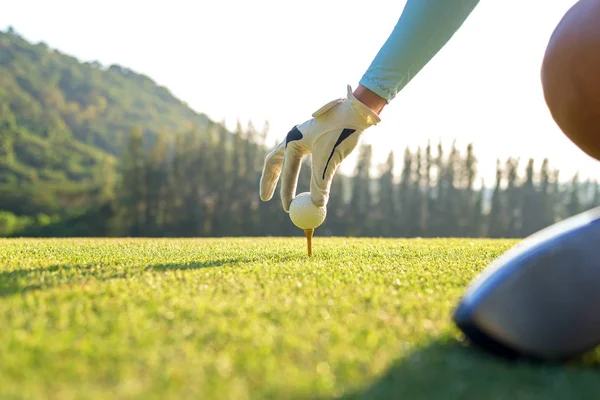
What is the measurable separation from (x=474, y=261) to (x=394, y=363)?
245cm

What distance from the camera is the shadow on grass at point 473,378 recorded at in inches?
50.1

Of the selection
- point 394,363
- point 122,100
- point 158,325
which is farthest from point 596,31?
point 122,100

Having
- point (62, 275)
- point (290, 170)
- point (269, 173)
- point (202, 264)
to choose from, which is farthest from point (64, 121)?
point (62, 275)

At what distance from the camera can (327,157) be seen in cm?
363

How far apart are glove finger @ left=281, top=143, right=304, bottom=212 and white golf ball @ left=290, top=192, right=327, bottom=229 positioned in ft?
0.42

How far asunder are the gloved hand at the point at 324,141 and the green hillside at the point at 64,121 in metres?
56.5

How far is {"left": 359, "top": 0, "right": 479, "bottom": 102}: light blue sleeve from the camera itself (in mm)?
2992

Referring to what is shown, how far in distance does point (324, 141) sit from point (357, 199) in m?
43.0

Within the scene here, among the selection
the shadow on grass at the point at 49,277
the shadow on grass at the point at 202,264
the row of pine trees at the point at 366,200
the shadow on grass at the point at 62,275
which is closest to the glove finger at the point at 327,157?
the shadow on grass at the point at 202,264

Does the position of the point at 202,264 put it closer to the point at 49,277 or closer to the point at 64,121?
the point at 49,277

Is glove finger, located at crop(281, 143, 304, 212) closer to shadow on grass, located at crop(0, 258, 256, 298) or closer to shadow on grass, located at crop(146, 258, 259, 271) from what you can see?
shadow on grass, located at crop(146, 258, 259, 271)

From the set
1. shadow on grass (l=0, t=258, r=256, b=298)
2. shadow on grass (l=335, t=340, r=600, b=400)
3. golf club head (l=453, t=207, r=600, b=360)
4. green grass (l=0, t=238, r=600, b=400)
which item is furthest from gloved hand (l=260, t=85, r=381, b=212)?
shadow on grass (l=335, t=340, r=600, b=400)

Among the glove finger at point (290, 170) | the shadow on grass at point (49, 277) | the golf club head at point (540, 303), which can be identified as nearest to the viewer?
the golf club head at point (540, 303)

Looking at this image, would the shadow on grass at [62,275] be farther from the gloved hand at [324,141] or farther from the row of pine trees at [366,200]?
the row of pine trees at [366,200]
